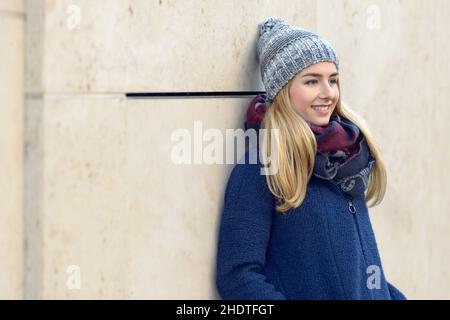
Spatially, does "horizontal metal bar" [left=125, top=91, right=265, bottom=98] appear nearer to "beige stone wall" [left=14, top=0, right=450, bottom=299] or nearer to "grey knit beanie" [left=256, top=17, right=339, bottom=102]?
"beige stone wall" [left=14, top=0, right=450, bottom=299]

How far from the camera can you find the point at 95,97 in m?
3.12

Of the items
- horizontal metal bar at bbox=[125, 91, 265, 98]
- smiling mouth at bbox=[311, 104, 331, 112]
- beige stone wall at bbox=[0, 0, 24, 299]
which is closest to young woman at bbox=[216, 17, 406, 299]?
smiling mouth at bbox=[311, 104, 331, 112]

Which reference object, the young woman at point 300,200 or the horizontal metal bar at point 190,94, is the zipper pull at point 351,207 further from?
the horizontal metal bar at point 190,94

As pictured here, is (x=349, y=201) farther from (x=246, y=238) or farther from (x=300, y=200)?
(x=246, y=238)

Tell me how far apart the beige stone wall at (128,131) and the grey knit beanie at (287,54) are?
140mm

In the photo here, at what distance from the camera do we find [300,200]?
3.56 metres

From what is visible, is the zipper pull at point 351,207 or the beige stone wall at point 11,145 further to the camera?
the zipper pull at point 351,207

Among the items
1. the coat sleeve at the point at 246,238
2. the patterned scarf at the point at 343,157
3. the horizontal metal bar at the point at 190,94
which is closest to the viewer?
the horizontal metal bar at the point at 190,94

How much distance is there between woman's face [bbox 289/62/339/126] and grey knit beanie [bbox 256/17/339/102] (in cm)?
3

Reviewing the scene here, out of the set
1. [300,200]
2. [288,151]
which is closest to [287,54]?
[288,151]

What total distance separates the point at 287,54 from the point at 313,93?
18cm

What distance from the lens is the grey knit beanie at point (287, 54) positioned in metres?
3.68

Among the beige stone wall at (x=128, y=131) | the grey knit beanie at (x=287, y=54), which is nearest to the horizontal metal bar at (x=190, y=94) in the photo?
the beige stone wall at (x=128, y=131)

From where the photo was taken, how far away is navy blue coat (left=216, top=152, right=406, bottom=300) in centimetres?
354
